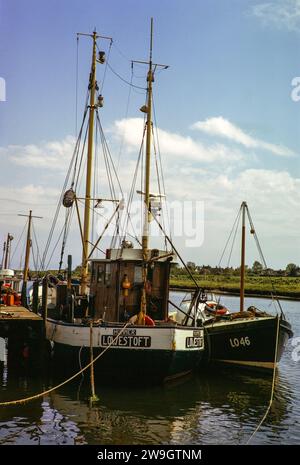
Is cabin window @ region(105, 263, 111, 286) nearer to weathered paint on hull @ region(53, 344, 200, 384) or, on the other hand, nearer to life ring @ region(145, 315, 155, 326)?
life ring @ region(145, 315, 155, 326)

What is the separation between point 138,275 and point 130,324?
2.55 m

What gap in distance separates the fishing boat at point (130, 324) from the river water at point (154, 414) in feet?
2.48

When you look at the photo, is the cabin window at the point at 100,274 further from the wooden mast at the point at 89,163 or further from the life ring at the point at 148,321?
the wooden mast at the point at 89,163

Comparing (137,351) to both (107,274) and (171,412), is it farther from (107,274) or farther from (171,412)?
(107,274)

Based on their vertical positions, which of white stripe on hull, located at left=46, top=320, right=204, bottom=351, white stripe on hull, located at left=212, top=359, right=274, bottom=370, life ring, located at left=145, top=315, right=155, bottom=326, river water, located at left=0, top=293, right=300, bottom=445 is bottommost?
river water, located at left=0, top=293, right=300, bottom=445

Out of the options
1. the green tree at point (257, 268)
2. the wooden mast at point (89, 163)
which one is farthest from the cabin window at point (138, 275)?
the green tree at point (257, 268)

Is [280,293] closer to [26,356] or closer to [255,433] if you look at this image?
[26,356]

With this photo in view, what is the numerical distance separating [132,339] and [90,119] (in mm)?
14128

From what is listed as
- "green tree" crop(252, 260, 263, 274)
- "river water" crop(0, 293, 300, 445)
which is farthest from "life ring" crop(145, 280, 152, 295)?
"green tree" crop(252, 260, 263, 274)

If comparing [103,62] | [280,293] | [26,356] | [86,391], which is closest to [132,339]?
[86,391]

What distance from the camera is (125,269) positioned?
1956cm

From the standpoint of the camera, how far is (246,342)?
21.2m

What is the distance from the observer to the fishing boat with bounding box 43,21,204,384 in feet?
56.1

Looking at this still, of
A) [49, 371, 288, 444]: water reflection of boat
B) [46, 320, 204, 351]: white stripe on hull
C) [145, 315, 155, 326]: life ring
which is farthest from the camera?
[145, 315, 155, 326]: life ring
